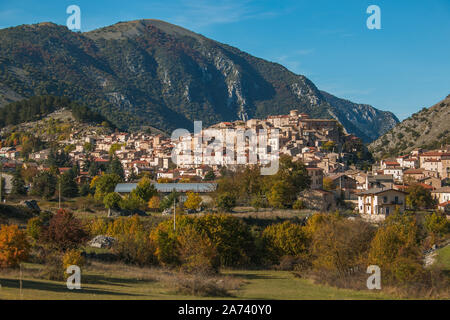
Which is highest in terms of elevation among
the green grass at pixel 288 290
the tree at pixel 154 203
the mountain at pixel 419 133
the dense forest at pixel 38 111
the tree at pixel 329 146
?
the dense forest at pixel 38 111

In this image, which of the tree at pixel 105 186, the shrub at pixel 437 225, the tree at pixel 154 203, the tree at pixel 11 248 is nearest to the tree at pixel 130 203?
the tree at pixel 154 203

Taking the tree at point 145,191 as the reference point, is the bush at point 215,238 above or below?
below

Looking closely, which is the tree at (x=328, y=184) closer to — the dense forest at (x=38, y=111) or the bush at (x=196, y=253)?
the bush at (x=196, y=253)

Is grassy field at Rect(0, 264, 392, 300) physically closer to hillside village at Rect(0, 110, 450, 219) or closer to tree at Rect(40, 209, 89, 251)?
tree at Rect(40, 209, 89, 251)

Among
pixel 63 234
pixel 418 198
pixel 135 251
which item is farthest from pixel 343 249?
pixel 418 198

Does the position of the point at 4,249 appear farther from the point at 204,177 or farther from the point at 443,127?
the point at 443,127

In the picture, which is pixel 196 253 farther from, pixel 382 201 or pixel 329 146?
pixel 329 146

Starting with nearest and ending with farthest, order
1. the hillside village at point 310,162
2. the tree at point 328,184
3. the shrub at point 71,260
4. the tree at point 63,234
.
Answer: the shrub at point 71,260
the tree at point 63,234
the hillside village at point 310,162
the tree at point 328,184
